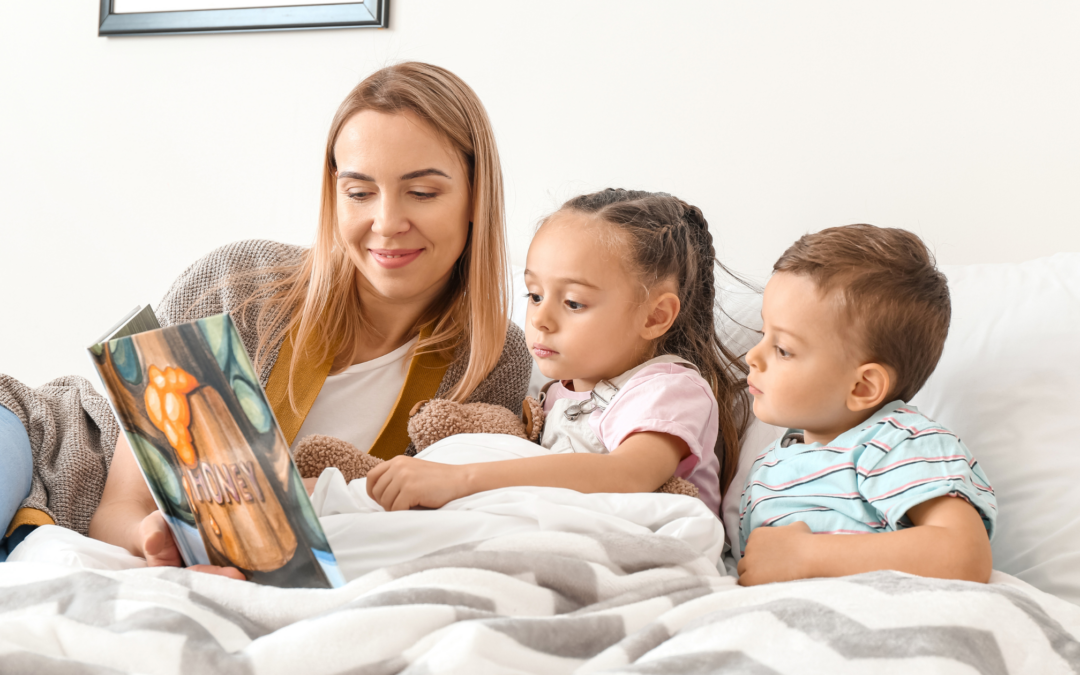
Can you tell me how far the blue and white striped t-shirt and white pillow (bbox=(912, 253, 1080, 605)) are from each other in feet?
0.40

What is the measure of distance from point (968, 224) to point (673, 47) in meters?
0.61

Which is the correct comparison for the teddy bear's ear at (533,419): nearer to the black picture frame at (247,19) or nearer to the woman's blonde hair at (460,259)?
the woman's blonde hair at (460,259)

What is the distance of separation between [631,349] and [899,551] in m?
0.45

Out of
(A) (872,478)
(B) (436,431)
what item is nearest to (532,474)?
(B) (436,431)

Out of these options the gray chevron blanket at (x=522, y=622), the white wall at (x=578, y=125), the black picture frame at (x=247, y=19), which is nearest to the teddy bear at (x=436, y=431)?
the gray chevron blanket at (x=522, y=622)

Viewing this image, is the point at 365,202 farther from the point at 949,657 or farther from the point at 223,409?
the point at 949,657

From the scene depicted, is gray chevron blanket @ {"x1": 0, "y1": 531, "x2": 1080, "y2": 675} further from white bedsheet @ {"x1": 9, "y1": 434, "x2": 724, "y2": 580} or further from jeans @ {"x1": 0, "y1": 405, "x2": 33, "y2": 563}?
jeans @ {"x1": 0, "y1": 405, "x2": 33, "y2": 563}

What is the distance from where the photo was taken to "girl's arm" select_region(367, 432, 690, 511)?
0.85 meters

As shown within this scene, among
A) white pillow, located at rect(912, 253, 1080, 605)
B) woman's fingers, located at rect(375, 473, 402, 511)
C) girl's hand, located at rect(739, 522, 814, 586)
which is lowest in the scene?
girl's hand, located at rect(739, 522, 814, 586)

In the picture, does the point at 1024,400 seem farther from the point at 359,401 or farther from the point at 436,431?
the point at 359,401

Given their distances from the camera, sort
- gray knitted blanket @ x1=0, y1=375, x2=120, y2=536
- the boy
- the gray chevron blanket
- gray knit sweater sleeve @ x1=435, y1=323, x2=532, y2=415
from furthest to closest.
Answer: gray knit sweater sleeve @ x1=435, y1=323, x2=532, y2=415 < gray knitted blanket @ x1=0, y1=375, x2=120, y2=536 < the boy < the gray chevron blanket

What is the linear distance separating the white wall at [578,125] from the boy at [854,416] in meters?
0.47

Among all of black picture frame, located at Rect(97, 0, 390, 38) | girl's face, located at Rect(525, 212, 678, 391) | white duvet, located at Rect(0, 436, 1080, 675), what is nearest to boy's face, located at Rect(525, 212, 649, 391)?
girl's face, located at Rect(525, 212, 678, 391)

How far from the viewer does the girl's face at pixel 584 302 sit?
1070mm
